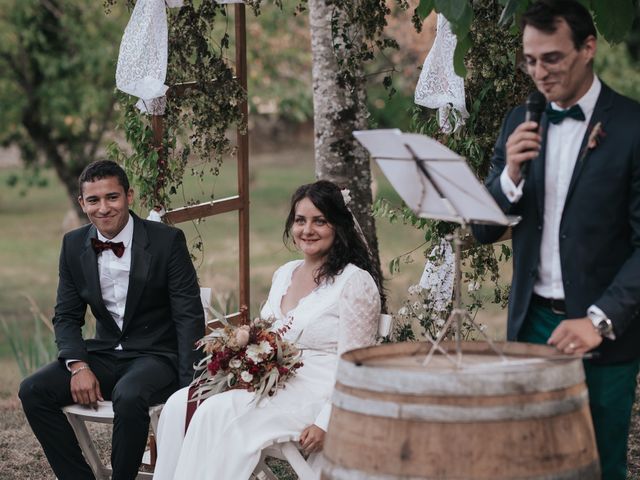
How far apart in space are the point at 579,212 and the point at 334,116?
11.4 feet

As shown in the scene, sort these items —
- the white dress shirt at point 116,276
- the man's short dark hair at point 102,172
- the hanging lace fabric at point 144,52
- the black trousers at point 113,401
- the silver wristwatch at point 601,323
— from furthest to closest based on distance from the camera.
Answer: the hanging lace fabric at point 144,52
the white dress shirt at point 116,276
the man's short dark hair at point 102,172
the black trousers at point 113,401
the silver wristwatch at point 601,323

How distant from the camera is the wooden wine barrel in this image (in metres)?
3.14

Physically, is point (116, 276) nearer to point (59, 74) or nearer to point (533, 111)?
point (533, 111)

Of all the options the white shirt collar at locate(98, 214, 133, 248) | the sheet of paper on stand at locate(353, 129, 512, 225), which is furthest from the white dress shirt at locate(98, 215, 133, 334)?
the sheet of paper on stand at locate(353, 129, 512, 225)

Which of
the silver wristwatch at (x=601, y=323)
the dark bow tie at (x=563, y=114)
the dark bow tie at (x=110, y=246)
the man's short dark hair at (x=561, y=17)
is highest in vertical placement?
the man's short dark hair at (x=561, y=17)

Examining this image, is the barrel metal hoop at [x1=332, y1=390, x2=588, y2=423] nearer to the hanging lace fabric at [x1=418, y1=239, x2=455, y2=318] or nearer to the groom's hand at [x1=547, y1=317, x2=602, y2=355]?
the groom's hand at [x1=547, y1=317, x2=602, y2=355]

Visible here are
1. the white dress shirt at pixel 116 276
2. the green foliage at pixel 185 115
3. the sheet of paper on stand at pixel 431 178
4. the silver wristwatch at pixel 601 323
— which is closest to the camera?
the sheet of paper on stand at pixel 431 178

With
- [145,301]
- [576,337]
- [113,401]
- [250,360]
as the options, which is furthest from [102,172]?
[576,337]

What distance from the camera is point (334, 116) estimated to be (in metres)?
6.89

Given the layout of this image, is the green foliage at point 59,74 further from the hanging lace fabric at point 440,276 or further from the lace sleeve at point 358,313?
the lace sleeve at point 358,313

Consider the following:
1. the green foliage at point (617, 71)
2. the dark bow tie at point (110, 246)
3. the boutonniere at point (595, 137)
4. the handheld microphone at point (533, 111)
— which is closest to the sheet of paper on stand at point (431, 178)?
the handheld microphone at point (533, 111)

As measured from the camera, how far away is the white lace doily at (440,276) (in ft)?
20.4

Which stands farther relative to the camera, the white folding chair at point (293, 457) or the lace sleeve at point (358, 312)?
the lace sleeve at point (358, 312)

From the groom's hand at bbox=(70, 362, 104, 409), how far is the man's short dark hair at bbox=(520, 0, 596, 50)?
2.76 metres
